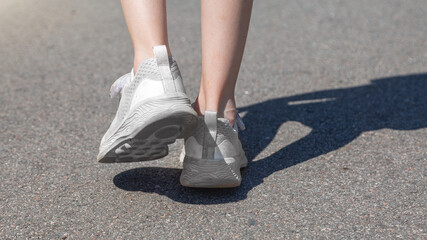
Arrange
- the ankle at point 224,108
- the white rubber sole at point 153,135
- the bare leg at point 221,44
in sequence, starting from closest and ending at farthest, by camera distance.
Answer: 1. the white rubber sole at point 153,135
2. the bare leg at point 221,44
3. the ankle at point 224,108

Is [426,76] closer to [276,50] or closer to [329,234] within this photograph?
[276,50]

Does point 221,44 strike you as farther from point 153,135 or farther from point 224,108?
point 153,135

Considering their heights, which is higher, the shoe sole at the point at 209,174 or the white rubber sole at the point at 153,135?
the white rubber sole at the point at 153,135

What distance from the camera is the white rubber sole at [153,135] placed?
176cm

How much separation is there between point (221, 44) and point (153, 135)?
0.38m

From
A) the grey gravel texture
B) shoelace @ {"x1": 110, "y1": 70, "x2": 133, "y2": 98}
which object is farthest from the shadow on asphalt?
shoelace @ {"x1": 110, "y1": 70, "x2": 133, "y2": 98}

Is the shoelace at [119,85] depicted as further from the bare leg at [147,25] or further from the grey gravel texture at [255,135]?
the grey gravel texture at [255,135]

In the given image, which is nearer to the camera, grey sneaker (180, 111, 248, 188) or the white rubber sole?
the white rubber sole

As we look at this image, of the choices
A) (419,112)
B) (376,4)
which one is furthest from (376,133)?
(376,4)

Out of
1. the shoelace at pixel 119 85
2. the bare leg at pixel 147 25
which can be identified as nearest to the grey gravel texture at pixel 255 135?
the shoelace at pixel 119 85

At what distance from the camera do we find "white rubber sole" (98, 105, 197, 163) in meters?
1.76

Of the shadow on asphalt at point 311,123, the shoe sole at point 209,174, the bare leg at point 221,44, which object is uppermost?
the bare leg at point 221,44

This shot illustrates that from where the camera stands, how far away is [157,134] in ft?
5.94

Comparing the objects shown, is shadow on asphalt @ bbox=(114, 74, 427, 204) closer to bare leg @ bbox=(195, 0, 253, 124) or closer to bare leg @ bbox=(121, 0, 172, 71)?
bare leg @ bbox=(195, 0, 253, 124)
